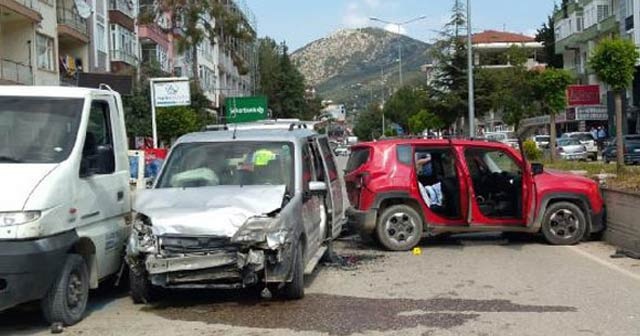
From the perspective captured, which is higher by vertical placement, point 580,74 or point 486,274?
point 580,74

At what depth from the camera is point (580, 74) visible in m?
75.1

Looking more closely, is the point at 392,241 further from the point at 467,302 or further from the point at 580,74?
the point at 580,74

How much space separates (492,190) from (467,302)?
5.08 meters

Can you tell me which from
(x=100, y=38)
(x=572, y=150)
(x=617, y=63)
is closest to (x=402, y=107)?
(x=572, y=150)

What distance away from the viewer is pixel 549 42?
98.3m

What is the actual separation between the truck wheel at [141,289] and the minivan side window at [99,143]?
1122mm

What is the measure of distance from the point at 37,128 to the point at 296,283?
2992 millimetres

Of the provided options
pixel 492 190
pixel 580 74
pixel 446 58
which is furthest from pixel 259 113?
pixel 492 190

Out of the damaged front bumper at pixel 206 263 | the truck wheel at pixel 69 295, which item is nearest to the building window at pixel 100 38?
the truck wheel at pixel 69 295

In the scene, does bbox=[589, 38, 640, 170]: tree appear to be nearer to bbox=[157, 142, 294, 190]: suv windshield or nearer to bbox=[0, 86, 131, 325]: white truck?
bbox=[157, 142, 294, 190]: suv windshield

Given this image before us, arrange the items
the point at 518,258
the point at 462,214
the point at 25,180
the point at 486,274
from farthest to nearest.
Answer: the point at 462,214, the point at 518,258, the point at 486,274, the point at 25,180

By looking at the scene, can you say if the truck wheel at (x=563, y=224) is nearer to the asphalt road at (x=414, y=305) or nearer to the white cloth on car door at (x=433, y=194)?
the asphalt road at (x=414, y=305)

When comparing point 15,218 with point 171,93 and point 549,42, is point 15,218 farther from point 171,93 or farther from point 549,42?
point 549,42

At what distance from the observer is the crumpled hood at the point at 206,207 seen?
26.4 feet
